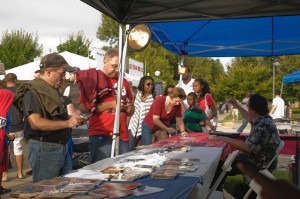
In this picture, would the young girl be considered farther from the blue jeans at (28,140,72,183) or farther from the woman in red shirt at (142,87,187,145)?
the blue jeans at (28,140,72,183)

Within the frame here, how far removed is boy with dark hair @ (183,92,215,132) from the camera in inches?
245

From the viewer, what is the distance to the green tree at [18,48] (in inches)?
1420

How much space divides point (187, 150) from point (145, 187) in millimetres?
1715

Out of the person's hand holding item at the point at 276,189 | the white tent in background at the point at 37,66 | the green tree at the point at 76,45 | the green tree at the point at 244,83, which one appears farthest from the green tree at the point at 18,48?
the person's hand holding item at the point at 276,189

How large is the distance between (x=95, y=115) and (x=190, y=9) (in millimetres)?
1931

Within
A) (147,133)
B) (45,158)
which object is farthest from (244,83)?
(45,158)

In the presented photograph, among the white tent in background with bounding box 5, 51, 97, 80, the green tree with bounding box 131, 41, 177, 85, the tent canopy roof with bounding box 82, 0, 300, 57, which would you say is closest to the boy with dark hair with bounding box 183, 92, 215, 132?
the tent canopy roof with bounding box 82, 0, 300, 57

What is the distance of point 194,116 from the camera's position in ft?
20.7

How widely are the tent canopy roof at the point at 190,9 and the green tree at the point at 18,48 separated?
33.0 m

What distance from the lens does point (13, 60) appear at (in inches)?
1420

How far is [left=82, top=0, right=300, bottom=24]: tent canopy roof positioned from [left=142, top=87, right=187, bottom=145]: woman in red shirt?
3.59ft

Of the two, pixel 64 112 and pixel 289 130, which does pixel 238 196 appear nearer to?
pixel 64 112

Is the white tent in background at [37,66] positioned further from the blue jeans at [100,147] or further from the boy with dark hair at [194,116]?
the blue jeans at [100,147]

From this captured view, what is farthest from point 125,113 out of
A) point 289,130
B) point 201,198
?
point 289,130
